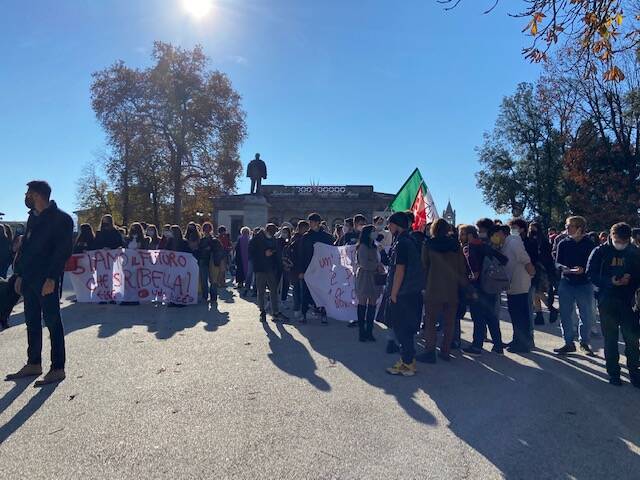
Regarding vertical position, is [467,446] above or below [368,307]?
below

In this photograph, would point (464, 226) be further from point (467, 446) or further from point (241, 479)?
point (241, 479)

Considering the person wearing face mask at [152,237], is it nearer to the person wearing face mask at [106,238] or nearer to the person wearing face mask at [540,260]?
the person wearing face mask at [106,238]

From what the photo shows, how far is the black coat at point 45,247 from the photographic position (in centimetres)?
545

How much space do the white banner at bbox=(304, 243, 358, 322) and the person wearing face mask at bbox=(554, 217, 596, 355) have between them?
3670 millimetres

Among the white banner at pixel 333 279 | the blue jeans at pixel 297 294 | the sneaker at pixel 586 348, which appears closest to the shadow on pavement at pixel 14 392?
the white banner at pixel 333 279

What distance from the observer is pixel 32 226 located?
18.1ft

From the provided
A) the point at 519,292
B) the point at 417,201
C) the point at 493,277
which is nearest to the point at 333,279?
the point at 417,201

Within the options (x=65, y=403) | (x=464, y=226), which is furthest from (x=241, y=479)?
(x=464, y=226)

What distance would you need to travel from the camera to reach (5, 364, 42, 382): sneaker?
5458mm

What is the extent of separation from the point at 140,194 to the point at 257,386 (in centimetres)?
3720

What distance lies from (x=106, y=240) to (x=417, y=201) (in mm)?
6943

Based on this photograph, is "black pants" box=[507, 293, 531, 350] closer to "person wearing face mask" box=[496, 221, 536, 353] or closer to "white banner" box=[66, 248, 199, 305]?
"person wearing face mask" box=[496, 221, 536, 353]

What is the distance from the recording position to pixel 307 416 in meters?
4.45

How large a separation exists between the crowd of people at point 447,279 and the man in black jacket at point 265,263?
2 centimetres
